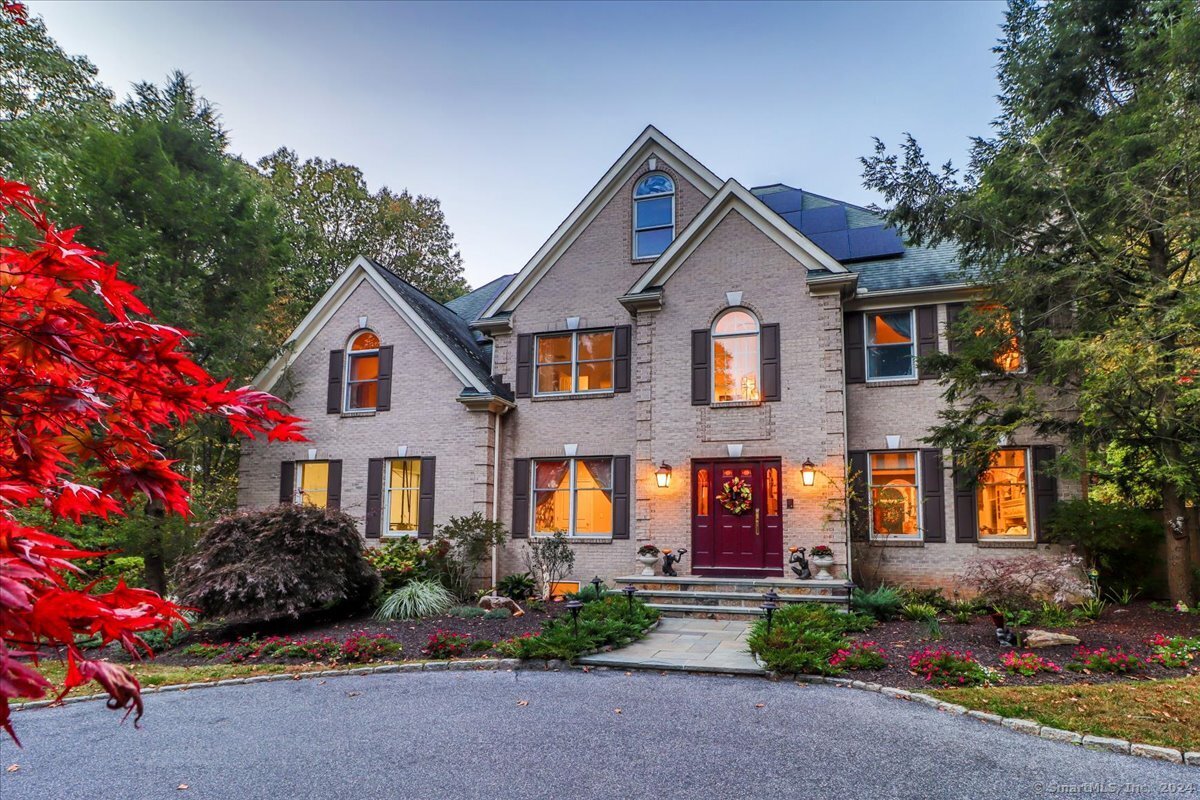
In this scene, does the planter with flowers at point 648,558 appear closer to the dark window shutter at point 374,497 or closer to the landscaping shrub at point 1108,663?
the dark window shutter at point 374,497

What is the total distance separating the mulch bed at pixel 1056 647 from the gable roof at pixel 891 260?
5.99 m

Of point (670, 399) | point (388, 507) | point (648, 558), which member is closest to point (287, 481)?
point (388, 507)

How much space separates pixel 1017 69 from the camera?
1143 cm

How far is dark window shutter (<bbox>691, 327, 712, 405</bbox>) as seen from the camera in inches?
519

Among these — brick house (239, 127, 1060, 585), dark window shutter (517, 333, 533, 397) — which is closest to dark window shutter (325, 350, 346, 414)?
brick house (239, 127, 1060, 585)

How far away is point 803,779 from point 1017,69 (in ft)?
39.4

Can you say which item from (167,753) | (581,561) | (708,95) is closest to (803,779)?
(167,753)

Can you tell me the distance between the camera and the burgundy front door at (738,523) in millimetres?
12531

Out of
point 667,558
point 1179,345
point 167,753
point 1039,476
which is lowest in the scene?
point 167,753

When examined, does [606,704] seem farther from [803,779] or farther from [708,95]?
[708,95]

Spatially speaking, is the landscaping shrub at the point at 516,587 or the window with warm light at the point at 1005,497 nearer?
the window with warm light at the point at 1005,497

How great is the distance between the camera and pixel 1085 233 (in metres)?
9.90

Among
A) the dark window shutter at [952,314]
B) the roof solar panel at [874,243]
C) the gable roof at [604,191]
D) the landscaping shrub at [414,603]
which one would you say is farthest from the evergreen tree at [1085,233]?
the landscaping shrub at [414,603]

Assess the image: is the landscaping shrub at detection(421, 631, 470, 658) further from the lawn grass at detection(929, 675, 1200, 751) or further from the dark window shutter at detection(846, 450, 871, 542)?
the dark window shutter at detection(846, 450, 871, 542)
